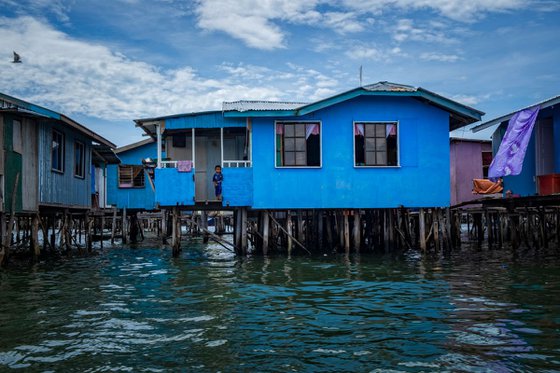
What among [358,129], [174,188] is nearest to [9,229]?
[174,188]

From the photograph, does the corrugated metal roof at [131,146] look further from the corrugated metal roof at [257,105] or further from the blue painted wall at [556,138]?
the blue painted wall at [556,138]

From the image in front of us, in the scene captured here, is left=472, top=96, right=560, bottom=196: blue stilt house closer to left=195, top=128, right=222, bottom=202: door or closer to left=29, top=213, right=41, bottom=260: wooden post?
left=195, top=128, right=222, bottom=202: door

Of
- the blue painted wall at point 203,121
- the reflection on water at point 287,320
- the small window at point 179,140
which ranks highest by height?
the blue painted wall at point 203,121

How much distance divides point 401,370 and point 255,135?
41.1 feet

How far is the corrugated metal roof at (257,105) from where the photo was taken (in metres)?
17.2

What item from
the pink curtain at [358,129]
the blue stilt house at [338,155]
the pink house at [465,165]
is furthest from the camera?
the pink house at [465,165]

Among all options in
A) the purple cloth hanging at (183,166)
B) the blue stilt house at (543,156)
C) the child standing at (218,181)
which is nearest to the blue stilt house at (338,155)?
the purple cloth hanging at (183,166)

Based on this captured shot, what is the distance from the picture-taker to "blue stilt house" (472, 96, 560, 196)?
52.6 feet

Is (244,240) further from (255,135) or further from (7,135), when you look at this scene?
(7,135)

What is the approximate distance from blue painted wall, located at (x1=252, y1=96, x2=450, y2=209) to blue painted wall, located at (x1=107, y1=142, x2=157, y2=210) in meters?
14.3

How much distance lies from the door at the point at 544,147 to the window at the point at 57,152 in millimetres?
15654

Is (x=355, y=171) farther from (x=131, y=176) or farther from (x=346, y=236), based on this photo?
(x=131, y=176)

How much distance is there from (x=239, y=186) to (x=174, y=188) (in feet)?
6.81

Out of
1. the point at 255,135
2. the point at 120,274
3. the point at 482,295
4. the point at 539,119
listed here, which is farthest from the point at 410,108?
the point at 120,274
